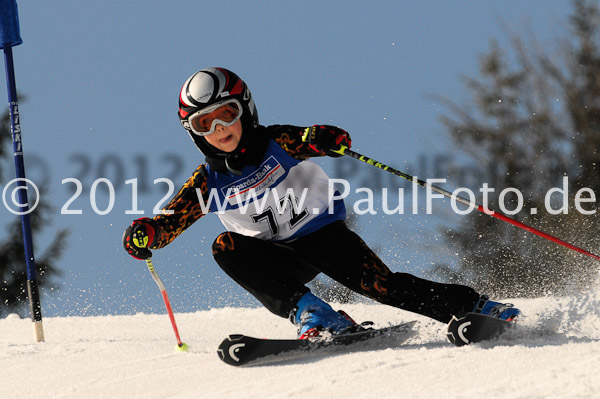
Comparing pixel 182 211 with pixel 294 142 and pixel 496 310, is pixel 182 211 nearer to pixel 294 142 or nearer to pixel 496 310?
pixel 294 142

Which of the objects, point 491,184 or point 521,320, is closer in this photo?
point 521,320

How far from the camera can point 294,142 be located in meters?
3.79

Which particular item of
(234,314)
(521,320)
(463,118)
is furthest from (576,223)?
(521,320)

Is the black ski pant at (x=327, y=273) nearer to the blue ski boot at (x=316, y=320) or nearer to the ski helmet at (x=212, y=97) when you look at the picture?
the blue ski boot at (x=316, y=320)

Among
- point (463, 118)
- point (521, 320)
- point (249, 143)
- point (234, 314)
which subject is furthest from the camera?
point (463, 118)

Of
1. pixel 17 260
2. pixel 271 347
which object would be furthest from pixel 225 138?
pixel 17 260

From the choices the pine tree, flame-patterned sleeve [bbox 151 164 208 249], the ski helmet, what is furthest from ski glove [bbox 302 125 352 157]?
the pine tree

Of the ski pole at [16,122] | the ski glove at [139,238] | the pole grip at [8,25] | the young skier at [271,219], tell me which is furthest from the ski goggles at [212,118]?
the pole grip at [8,25]

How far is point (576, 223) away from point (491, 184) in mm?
2182

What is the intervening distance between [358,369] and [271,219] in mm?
1208

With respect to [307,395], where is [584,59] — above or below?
above

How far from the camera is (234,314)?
20.5ft

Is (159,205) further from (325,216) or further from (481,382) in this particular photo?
(481,382)

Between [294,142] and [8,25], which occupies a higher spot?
[8,25]
